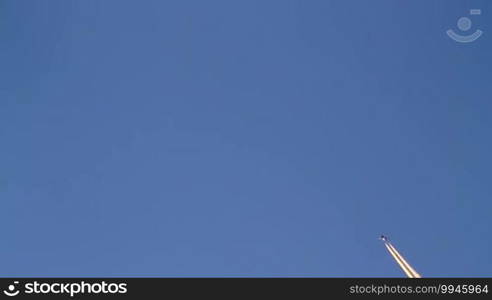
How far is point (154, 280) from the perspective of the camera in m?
24.6

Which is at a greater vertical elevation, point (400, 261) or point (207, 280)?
point (400, 261)

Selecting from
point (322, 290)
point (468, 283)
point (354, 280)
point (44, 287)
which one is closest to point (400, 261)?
point (468, 283)

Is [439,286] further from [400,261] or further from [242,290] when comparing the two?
[400,261]

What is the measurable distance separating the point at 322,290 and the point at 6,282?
18600mm

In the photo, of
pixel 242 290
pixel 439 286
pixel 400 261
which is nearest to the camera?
pixel 242 290

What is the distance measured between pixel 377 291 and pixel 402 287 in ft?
4.84

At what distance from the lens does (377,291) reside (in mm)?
25859

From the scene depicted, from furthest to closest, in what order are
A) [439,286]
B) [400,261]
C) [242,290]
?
[400,261]
[439,286]
[242,290]

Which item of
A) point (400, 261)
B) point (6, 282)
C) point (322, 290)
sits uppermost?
point (400, 261)

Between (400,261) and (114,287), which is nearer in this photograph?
(114,287)

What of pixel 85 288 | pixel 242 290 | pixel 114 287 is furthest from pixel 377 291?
pixel 85 288

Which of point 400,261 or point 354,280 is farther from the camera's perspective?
point 400,261

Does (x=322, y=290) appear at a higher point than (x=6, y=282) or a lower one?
lower

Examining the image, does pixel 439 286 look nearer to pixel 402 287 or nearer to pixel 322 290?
pixel 402 287
